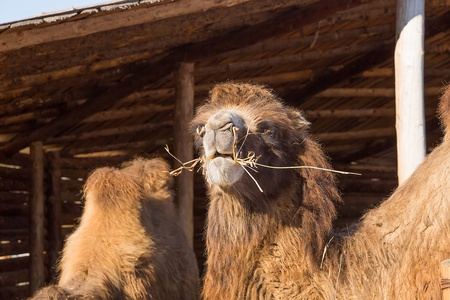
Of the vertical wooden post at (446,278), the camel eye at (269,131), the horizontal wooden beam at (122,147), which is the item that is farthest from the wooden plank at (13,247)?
the vertical wooden post at (446,278)

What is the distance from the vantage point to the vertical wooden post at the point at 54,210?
943cm

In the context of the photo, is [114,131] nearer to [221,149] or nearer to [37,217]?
[37,217]

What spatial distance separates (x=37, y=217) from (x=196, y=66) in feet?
8.59

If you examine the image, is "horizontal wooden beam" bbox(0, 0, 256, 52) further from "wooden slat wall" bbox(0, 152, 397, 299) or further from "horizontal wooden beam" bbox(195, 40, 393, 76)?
"wooden slat wall" bbox(0, 152, 397, 299)

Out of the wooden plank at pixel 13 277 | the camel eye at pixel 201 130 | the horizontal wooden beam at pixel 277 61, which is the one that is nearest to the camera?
the camel eye at pixel 201 130

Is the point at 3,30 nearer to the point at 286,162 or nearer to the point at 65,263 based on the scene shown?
the point at 65,263

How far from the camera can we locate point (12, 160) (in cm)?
970

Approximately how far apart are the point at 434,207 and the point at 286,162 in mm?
790

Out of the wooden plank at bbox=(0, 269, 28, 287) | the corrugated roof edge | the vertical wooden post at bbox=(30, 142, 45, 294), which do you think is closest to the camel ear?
the corrugated roof edge

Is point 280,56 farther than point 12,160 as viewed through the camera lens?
No

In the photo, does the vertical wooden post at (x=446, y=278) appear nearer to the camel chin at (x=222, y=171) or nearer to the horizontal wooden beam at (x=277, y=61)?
the camel chin at (x=222, y=171)

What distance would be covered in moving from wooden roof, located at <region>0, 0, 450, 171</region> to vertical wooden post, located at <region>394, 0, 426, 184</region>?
4.21 ft

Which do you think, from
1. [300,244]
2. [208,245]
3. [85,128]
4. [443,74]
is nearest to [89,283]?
[208,245]

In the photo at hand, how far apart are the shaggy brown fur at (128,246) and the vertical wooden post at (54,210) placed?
4.18 meters
